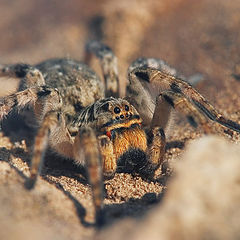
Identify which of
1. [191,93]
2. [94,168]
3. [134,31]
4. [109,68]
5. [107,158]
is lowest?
[94,168]

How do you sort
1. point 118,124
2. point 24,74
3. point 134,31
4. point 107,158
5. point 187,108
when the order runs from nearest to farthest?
point 187,108
point 107,158
point 118,124
point 24,74
point 134,31

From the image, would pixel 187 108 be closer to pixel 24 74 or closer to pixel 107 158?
pixel 107 158

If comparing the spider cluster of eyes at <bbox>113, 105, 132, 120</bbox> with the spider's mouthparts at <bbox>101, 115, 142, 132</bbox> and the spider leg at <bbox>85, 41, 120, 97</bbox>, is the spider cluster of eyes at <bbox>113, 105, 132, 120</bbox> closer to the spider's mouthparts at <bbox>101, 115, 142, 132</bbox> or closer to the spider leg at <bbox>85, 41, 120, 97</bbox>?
the spider's mouthparts at <bbox>101, 115, 142, 132</bbox>

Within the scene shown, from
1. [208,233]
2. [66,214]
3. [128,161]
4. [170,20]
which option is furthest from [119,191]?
[170,20]

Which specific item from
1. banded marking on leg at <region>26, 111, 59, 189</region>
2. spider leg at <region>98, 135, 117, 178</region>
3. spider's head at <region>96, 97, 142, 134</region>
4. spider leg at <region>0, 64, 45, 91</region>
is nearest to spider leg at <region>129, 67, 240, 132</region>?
spider's head at <region>96, 97, 142, 134</region>

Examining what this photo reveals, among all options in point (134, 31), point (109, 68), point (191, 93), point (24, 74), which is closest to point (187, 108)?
point (191, 93)

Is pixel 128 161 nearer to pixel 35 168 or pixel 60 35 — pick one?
pixel 35 168

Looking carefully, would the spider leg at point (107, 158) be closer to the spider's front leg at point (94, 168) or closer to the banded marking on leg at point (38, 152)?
the spider's front leg at point (94, 168)
